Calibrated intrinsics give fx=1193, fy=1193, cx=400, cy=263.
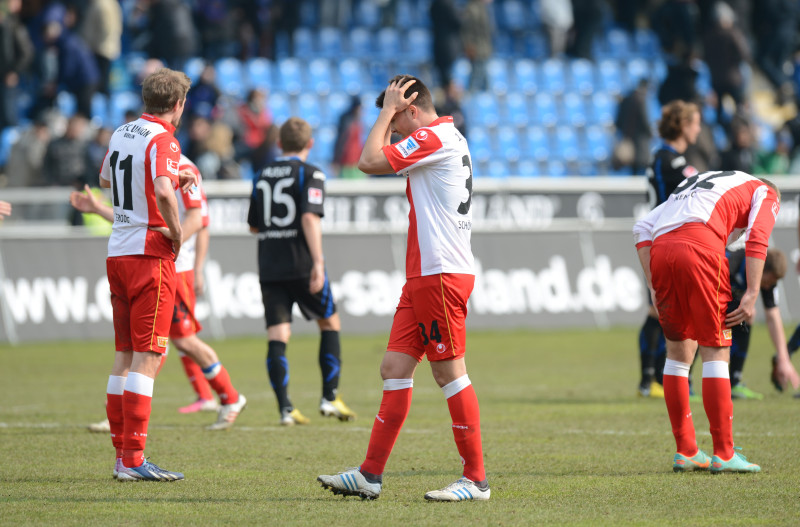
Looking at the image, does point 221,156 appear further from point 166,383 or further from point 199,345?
point 199,345

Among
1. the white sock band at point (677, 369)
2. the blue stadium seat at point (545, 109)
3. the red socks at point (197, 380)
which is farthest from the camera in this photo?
the blue stadium seat at point (545, 109)

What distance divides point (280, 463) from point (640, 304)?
11768mm

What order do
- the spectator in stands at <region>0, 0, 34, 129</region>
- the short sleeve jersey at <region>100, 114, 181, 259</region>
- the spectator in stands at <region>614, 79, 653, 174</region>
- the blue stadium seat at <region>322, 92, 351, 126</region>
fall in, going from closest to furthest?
the short sleeve jersey at <region>100, 114, 181, 259</region>
the spectator in stands at <region>0, 0, 34, 129</region>
the spectator in stands at <region>614, 79, 653, 174</region>
the blue stadium seat at <region>322, 92, 351, 126</region>

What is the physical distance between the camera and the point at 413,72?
1045 inches

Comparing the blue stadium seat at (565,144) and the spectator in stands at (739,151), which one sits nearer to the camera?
the spectator in stands at (739,151)

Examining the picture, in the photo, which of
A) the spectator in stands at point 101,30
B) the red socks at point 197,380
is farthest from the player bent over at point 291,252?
the spectator in stands at point 101,30

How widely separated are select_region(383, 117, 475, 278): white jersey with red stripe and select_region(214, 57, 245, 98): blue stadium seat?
1852 centimetres

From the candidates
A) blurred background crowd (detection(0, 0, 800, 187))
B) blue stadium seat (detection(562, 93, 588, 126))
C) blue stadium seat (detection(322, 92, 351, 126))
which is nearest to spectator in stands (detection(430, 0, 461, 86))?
blurred background crowd (detection(0, 0, 800, 187))

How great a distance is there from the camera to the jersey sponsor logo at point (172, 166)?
266 inches

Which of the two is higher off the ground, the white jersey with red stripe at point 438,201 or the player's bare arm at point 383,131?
the player's bare arm at point 383,131

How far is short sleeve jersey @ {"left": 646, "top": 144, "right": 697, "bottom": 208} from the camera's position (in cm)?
969

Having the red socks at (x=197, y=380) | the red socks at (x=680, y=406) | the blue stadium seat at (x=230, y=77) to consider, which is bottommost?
the red socks at (x=197, y=380)

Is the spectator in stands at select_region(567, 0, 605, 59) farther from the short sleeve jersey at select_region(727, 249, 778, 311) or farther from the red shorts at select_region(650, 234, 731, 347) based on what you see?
the red shorts at select_region(650, 234, 731, 347)

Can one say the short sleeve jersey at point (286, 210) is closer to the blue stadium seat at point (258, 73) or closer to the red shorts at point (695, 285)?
the red shorts at point (695, 285)
